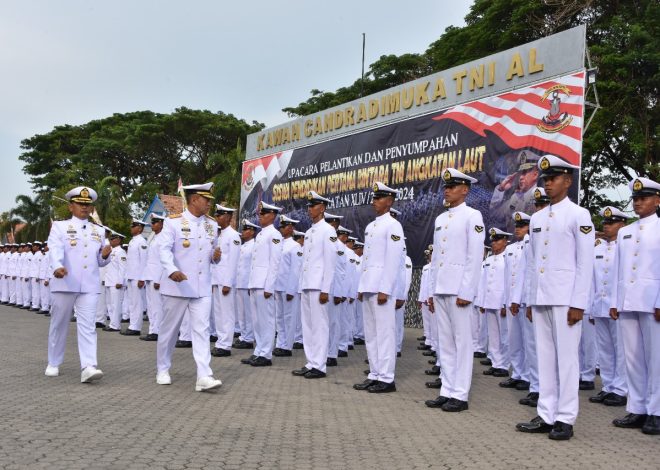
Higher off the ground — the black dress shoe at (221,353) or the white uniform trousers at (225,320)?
the white uniform trousers at (225,320)

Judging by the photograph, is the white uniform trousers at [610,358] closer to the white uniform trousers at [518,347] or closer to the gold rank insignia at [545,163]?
the white uniform trousers at [518,347]

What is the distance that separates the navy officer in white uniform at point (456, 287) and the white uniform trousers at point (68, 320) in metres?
3.61

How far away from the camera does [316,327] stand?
829 cm

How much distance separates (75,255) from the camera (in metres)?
7.44

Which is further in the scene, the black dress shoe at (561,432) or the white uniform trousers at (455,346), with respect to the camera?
the white uniform trousers at (455,346)

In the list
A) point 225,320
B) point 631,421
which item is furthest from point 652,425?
point 225,320

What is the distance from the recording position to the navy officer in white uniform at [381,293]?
24.1 ft

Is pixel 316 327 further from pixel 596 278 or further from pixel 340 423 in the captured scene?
pixel 596 278

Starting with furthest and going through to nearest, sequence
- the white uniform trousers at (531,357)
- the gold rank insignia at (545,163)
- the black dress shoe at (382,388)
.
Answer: the black dress shoe at (382,388)
the white uniform trousers at (531,357)
the gold rank insignia at (545,163)

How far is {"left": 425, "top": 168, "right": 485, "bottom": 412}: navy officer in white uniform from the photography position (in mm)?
6402

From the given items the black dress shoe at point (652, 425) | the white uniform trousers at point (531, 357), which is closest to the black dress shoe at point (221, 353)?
the white uniform trousers at point (531, 357)

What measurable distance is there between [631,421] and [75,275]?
5696 millimetres

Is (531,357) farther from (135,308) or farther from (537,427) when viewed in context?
(135,308)

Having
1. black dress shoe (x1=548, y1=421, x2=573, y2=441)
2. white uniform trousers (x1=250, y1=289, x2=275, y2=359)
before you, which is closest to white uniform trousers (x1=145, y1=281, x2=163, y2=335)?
white uniform trousers (x1=250, y1=289, x2=275, y2=359)
